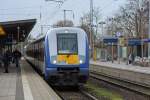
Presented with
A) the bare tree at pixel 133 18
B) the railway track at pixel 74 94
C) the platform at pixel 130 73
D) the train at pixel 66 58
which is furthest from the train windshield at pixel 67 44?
the bare tree at pixel 133 18

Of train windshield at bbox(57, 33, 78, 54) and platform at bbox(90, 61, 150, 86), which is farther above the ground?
train windshield at bbox(57, 33, 78, 54)

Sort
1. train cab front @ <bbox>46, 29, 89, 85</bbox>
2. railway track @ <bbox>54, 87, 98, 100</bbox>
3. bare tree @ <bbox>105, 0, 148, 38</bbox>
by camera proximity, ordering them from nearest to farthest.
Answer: railway track @ <bbox>54, 87, 98, 100</bbox> → train cab front @ <bbox>46, 29, 89, 85</bbox> → bare tree @ <bbox>105, 0, 148, 38</bbox>

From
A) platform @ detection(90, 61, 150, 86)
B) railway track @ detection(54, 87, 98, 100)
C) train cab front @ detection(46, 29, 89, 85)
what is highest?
train cab front @ detection(46, 29, 89, 85)

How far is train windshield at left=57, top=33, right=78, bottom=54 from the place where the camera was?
2212 cm

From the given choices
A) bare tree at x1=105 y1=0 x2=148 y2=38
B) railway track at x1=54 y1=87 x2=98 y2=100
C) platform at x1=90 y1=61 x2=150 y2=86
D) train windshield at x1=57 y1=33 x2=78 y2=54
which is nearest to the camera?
railway track at x1=54 y1=87 x2=98 y2=100

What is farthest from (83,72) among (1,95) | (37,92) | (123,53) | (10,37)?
Result: (123,53)

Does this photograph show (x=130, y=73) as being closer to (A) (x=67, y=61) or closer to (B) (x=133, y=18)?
(A) (x=67, y=61)

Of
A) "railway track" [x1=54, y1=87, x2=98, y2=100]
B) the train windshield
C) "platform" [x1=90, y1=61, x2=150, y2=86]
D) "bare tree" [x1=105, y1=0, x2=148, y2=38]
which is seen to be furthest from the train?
"bare tree" [x1=105, y1=0, x2=148, y2=38]

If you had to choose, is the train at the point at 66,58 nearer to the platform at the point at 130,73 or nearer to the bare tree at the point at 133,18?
the platform at the point at 130,73

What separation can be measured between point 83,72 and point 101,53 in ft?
162

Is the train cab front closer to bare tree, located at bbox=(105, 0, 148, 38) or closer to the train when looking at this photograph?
the train

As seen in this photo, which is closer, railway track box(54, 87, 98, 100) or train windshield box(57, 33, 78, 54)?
railway track box(54, 87, 98, 100)

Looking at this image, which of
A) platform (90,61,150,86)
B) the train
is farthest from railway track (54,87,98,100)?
platform (90,61,150,86)

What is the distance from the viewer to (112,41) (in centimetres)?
6116
